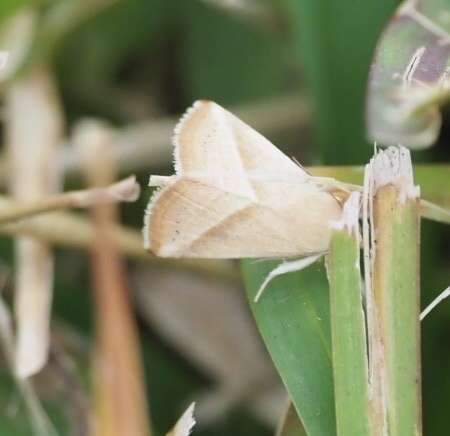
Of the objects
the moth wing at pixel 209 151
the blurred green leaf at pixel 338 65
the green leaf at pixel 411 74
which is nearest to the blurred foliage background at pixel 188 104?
the blurred green leaf at pixel 338 65

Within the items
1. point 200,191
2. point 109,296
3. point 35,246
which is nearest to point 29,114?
point 35,246

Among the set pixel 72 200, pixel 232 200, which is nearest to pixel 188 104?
pixel 72 200

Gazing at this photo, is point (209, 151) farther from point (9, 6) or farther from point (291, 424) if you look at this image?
point (9, 6)

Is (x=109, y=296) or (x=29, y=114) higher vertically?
(x=29, y=114)

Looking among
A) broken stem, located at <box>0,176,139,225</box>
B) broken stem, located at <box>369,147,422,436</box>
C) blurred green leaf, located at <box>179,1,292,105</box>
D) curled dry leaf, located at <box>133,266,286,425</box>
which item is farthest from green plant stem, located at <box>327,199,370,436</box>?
blurred green leaf, located at <box>179,1,292,105</box>

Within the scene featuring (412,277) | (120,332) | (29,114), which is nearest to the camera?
(412,277)

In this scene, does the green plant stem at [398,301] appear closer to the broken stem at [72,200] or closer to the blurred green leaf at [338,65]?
the broken stem at [72,200]

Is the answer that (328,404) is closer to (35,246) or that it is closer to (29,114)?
(35,246)
